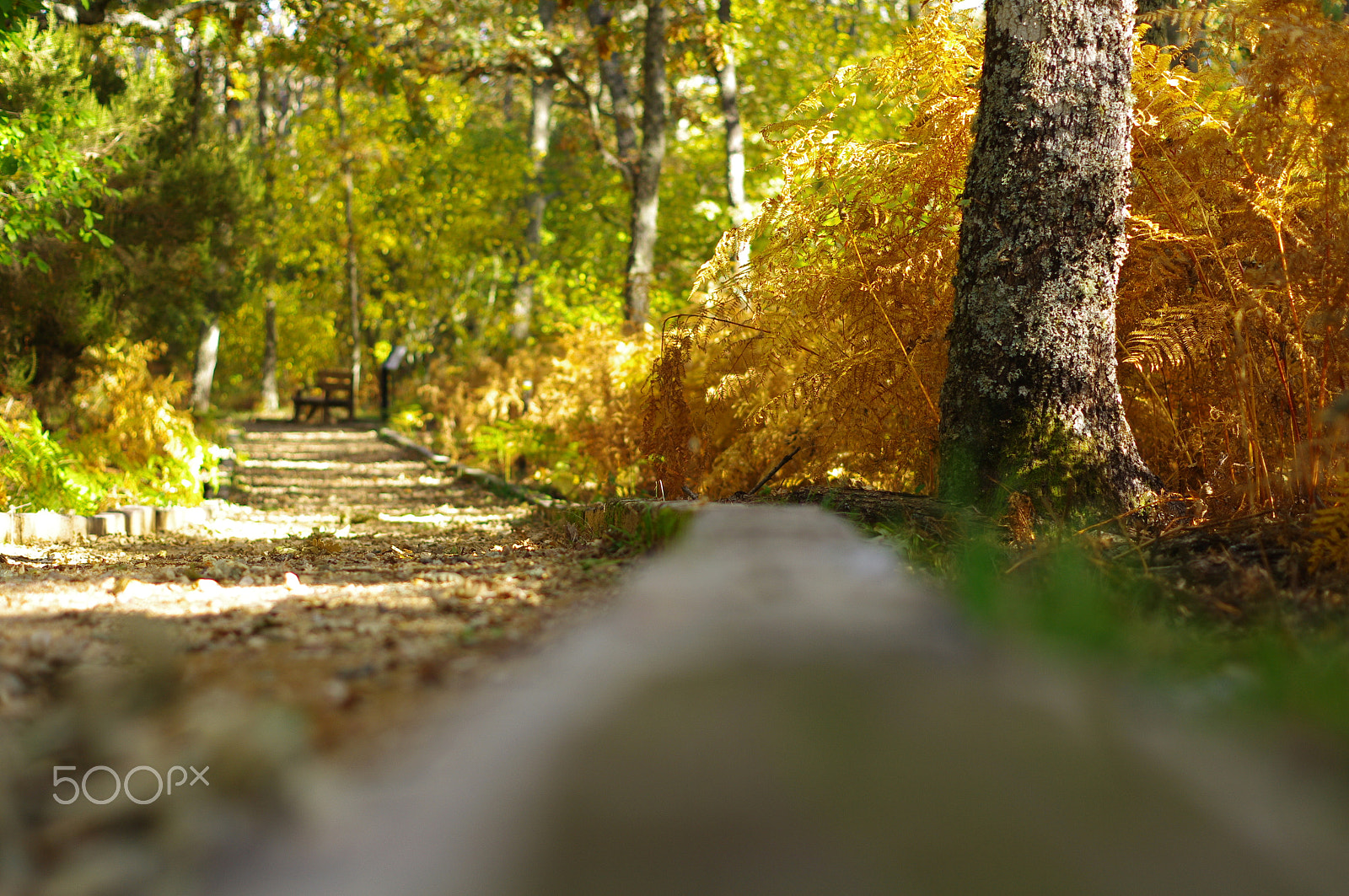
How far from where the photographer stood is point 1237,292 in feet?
10.6

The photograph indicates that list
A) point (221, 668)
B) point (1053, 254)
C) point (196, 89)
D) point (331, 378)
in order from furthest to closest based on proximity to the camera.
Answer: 1. point (331, 378)
2. point (196, 89)
3. point (1053, 254)
4. point (221, 668)

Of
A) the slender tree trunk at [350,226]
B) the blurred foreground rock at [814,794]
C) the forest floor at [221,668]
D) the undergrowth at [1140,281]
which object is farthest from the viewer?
the slender tree trunk at [350,226]

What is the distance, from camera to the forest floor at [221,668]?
1.26m

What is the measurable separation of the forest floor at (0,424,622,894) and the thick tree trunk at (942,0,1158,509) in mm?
1378

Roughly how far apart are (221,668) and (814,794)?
1.10 m

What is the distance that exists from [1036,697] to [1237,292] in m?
2.46

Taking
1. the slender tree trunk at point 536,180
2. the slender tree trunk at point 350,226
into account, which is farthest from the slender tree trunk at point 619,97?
the slender tree trunk at point 350,226

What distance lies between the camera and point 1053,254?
3.27m

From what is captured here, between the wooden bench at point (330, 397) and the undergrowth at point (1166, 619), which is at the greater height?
the wooden bench at point (330, 397)

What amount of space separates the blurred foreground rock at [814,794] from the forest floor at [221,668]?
0.15 meters

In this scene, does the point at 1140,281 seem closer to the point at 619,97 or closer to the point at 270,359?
the point at 619,97

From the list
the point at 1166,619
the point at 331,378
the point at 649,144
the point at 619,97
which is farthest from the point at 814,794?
the point at 331,378

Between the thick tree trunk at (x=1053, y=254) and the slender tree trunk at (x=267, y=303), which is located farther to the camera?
the slender tree trunk at (x=267, y=303)

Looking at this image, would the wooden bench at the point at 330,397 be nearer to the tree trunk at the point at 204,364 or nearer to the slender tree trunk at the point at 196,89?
the tree trunk at the point at 204,364
